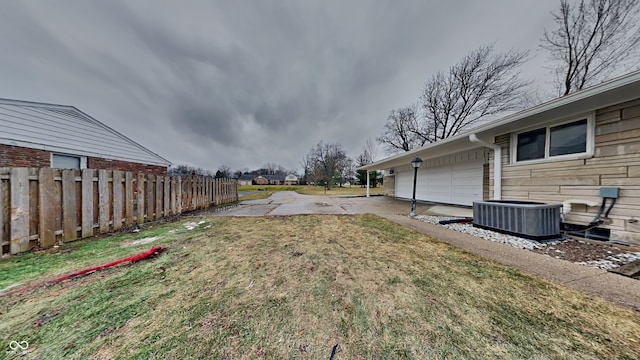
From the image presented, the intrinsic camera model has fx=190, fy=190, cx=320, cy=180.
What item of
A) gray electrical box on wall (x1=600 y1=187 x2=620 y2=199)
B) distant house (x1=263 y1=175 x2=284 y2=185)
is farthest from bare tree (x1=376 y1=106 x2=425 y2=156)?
distant house (x1=263 y1=175 x2=284 y2=185)

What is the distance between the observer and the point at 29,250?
278 centimetres

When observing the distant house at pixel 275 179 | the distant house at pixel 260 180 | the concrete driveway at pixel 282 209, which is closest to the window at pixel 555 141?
the concrete driveway at pixel 282 209

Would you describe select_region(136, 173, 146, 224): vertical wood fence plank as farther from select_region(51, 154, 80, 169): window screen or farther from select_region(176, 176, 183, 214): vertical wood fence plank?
select_region(51, 154, 80, 169): window screen

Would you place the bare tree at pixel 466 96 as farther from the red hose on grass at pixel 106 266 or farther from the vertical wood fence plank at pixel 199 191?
the red hose on grass at pixel 106 266

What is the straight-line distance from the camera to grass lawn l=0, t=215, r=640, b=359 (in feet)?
4.06

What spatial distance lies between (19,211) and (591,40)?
22.2m

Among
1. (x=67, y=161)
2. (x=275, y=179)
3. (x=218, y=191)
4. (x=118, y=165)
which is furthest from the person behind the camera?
(x=275, y=179)

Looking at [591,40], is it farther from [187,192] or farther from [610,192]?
[187,192]

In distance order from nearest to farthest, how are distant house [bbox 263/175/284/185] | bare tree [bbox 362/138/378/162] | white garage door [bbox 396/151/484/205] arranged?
white garage door [bbox 396/151/484/205], bare tree [bbox 362/138/378/162], distant house [bbox 263/175/284/185]

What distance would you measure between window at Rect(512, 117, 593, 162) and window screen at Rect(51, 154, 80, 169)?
47.9 feet

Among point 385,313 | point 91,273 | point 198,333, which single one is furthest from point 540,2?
point 91,273

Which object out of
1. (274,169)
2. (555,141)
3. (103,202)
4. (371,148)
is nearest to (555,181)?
(555,141)

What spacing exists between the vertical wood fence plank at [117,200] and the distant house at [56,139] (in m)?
5.36

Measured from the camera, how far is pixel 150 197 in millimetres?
4820
